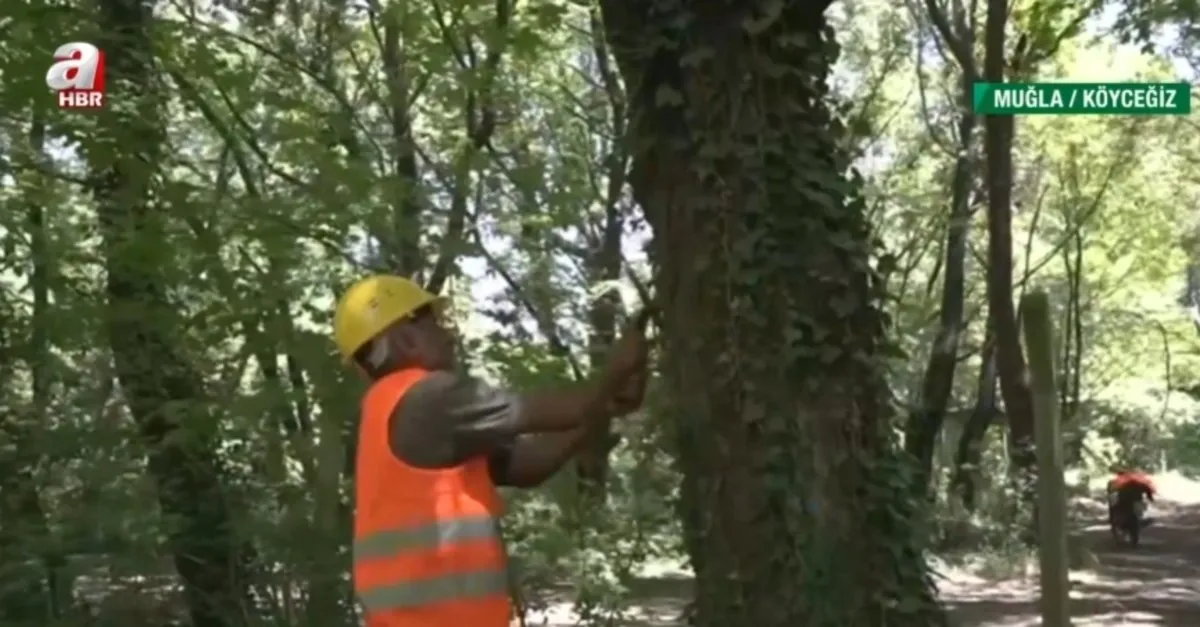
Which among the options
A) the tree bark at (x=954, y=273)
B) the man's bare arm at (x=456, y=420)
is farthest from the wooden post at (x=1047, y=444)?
the tree bark at (x=954, y=273)

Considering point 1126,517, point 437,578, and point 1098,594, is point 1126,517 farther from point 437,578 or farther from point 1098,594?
point 437,578

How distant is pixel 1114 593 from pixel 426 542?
15.8 metres

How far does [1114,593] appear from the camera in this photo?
1733 cm

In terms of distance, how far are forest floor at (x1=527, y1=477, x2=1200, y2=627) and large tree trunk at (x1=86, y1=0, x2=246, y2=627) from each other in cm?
173

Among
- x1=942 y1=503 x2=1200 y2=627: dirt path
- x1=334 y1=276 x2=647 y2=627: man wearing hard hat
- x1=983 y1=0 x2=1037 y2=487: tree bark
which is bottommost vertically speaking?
x1=942 y1=503 x2=1200 y2=627: dirt path

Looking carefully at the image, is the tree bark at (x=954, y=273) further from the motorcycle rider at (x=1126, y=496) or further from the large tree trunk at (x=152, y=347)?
the large tree trunk at (x=152, y=347)

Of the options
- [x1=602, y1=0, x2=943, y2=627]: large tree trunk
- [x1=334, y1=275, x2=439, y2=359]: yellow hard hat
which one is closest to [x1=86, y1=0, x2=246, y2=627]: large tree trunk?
[x1=602, y1=0, x2=943, y2=627]: large tree trunk

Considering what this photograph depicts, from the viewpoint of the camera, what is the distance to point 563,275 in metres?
9.81

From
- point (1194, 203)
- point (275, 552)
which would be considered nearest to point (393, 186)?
point (275, 552)

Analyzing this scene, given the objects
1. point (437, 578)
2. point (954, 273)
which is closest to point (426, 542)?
point (437, 578)

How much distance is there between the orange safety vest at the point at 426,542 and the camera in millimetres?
2982

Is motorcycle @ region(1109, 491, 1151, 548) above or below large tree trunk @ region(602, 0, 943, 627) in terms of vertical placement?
below

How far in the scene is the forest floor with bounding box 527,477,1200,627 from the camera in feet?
26.8

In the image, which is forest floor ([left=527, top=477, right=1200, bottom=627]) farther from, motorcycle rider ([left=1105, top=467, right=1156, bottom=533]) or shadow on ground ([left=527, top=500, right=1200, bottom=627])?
motorcycle rider ([left=1105, top=467, right=1156, bottom=533])
